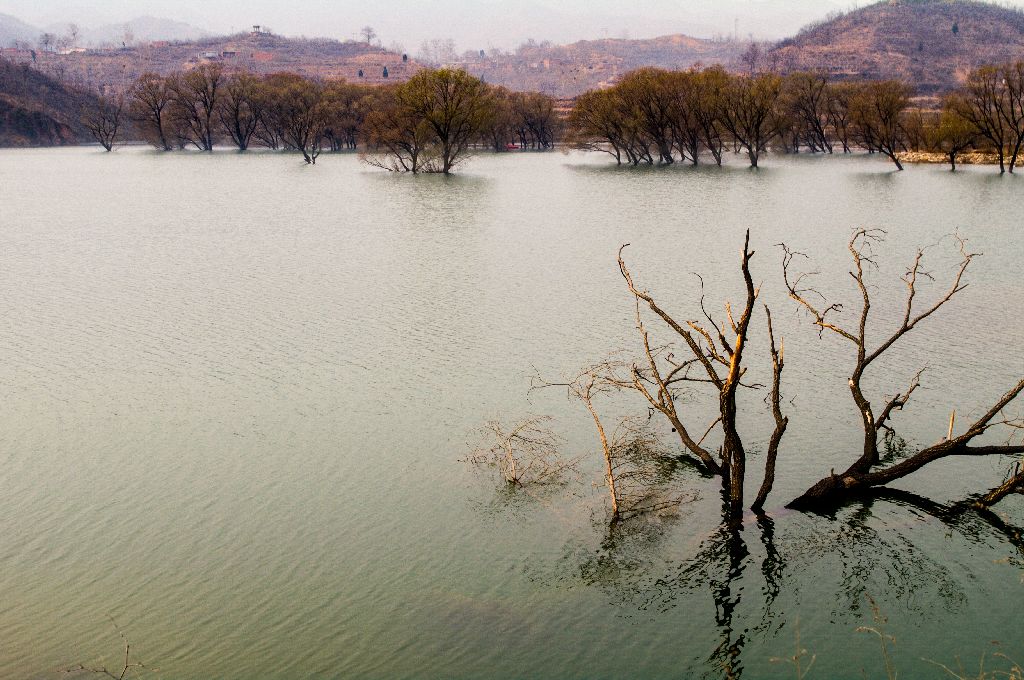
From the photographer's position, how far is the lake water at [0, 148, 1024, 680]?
11.5 m

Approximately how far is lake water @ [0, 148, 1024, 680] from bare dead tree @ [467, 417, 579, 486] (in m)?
0.38

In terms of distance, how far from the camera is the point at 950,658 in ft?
36.4

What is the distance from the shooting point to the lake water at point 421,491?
11492 millimetres

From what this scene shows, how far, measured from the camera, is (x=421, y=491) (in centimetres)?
1561

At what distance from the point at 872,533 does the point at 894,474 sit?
98 cm

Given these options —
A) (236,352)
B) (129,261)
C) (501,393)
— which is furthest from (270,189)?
(501,393)

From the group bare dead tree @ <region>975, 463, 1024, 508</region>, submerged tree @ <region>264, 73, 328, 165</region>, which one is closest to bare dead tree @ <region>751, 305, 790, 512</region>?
bare dead tree @ <region>975, 463, 1024, 508</region>

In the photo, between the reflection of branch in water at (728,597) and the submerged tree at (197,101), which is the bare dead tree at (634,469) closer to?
the reflection of branch in water at (728,597)

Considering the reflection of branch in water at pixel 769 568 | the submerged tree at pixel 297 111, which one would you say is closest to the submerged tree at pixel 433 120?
the submerged tree at pixel 297 111

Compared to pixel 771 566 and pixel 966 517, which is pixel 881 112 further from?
pixel 771 566

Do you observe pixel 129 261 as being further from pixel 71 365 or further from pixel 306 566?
pixel 306 566

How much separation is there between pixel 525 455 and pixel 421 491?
2.18 m

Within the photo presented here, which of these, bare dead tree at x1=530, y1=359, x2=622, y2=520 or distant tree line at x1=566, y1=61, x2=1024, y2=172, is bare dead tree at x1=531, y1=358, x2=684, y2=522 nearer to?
bare dead tree at x1=530, y1=359, x2=622, y2=520

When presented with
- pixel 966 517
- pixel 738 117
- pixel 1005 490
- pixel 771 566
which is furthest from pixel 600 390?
pixel 738 117
